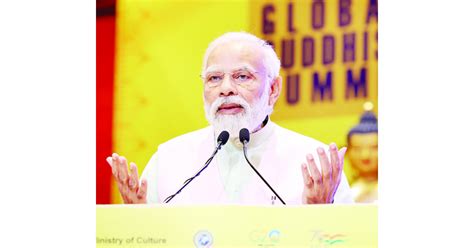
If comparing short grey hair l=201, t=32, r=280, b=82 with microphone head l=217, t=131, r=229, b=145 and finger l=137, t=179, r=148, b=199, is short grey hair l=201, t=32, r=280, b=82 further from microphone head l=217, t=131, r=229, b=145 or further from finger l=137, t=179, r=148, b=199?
finger l=137, t=179, r=148, b=199

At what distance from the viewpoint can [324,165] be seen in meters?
3.65

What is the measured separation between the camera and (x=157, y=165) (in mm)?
3863

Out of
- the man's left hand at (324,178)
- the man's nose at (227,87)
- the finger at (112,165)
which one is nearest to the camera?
the man's left hand at (324,178)

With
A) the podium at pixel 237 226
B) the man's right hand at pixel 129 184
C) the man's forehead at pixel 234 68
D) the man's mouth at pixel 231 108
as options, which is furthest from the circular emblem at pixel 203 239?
the man's forehead at pixel 234 68

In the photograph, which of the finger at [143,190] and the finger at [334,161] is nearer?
the finger at [334,161]

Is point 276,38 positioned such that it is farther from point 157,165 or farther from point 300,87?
point 157,165

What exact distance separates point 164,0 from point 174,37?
8.5 inches

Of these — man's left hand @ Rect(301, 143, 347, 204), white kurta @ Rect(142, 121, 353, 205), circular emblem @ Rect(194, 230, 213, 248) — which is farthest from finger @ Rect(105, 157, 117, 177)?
man's left hand @ Rect(301, 143, 347, 204)

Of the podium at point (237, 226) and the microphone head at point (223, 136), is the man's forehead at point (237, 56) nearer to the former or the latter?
the microphone head at point (223, 136)

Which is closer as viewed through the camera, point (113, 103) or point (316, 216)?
point (316, 216)

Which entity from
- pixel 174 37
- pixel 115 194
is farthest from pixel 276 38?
pixel 115 194

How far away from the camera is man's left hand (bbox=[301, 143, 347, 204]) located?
3.63 meters

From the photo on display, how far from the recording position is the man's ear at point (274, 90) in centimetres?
376

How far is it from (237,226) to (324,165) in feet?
1.85
